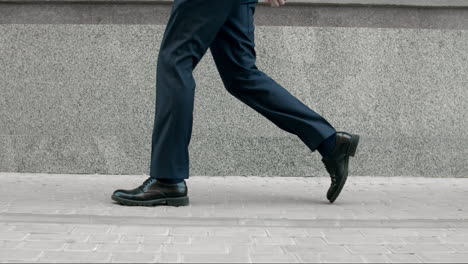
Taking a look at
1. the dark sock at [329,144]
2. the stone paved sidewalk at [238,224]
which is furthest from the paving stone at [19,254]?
the dark sock at [329,144]

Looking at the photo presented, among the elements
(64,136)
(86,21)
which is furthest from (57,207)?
(86,21)

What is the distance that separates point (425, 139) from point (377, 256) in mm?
2686

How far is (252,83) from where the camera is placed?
14.0ft

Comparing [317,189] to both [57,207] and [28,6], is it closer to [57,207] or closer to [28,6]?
[57,207]

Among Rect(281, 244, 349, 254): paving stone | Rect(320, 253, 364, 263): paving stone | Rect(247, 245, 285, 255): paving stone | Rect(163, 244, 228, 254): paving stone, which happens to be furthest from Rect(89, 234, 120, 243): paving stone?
Rect(320, 253, 364, 263): paving stone

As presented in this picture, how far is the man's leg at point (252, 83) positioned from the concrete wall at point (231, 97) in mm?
1215

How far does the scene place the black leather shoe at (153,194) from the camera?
4.11 metres

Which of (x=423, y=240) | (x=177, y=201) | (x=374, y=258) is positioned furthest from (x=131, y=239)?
(x=423, y=240)

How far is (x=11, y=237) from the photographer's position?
3.29m

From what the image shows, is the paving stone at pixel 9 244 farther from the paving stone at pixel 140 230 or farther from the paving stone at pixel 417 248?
the paving stone at pixel 417 248

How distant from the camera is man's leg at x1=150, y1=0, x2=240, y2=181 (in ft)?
13.2

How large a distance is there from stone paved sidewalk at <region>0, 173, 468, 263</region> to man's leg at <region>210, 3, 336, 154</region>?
417 mm

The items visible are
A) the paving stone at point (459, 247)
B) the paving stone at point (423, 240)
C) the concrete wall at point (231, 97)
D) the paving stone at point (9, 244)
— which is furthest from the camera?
the concrete wall at point (231, 97)

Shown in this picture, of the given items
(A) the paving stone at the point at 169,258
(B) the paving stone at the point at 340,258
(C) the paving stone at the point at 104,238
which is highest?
(B) the paving stone at the point at 340,258
